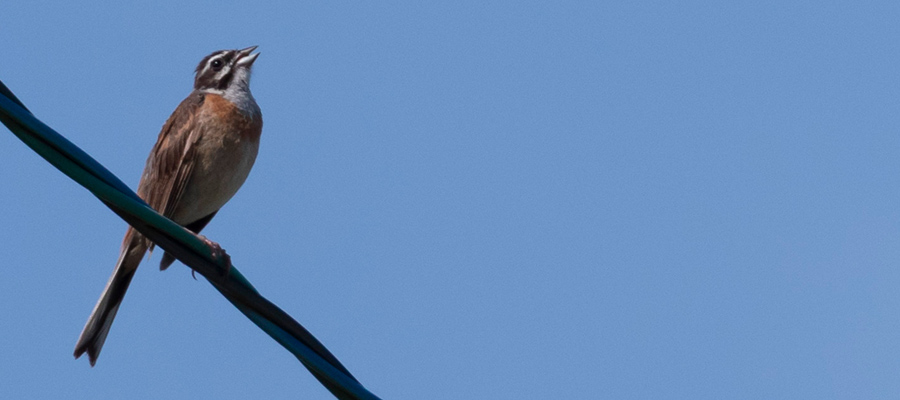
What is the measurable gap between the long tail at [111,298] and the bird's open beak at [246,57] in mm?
2525

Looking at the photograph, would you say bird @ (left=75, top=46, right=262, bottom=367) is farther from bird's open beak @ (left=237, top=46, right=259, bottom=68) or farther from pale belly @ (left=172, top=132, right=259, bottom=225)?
bird's open beak @ (left=237, top=46, right=259, bottom=68)

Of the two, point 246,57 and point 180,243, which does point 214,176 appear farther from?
point 180,243

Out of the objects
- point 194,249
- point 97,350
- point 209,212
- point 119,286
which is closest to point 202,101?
point 209,212

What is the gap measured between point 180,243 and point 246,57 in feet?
20.5

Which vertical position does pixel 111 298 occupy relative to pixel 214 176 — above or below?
below

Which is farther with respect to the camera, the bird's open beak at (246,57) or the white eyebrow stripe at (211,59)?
the white eyebrow stripe at (211,59)

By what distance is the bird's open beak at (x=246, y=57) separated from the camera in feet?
32.7

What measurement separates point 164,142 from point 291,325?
17.1 ft

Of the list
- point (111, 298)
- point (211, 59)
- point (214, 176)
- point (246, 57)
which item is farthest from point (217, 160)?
point (211, 59)

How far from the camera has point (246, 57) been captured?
1004 cm

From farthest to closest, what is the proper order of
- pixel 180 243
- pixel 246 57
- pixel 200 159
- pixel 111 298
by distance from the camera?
1. pixel 246 57
2. pixel 200 159
3. pixel 111 298
4. pixel 180 243

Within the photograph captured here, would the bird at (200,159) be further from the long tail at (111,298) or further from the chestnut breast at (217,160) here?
the long tail at (111,298)

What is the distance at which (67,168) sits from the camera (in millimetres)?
3654

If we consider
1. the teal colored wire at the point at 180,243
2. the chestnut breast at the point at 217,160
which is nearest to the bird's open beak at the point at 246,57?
the chestnut breast at the point at 217,160
